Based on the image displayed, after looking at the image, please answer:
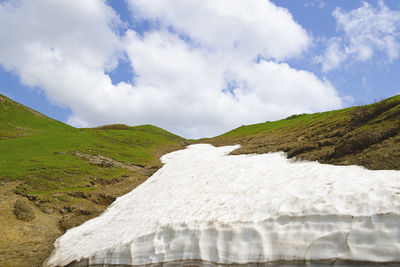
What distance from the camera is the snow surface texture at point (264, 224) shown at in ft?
24.0

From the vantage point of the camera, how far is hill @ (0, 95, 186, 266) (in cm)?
1377

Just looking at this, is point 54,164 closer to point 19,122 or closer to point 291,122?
point 291,122

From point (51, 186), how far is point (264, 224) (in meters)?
20.1

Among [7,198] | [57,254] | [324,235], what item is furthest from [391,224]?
[7,198]

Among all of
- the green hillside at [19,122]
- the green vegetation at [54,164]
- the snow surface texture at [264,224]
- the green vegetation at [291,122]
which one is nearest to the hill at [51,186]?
the green vegetation at [54,164]

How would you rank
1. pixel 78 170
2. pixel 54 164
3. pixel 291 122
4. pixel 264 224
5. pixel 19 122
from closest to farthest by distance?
pixel 264 224 < pixel 78 170 < pixel 54 164 < pixel 291 122 < pixel 19 122

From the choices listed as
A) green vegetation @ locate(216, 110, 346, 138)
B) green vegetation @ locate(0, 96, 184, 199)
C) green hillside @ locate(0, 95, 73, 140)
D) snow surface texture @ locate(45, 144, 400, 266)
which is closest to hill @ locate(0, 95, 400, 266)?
green vegetation @ locate(0, 96, 184, 199)

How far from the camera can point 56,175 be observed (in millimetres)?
23609

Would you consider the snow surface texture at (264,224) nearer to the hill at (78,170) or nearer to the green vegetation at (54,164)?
the hill at (78,170)

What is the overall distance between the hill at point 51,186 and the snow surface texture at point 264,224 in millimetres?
1793

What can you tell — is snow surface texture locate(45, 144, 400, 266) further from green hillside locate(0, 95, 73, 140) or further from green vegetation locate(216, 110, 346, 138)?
green hillside locate(0, 95, 73, 140)

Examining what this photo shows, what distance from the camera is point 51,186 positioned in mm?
21297

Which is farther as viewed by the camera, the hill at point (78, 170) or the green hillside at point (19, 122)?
the green hillside at point (19, 122)

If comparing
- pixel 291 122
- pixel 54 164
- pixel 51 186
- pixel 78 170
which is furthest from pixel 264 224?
pixel 291 122
